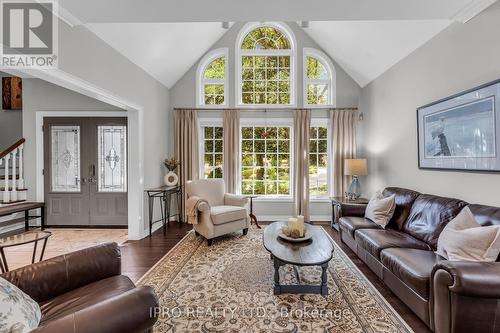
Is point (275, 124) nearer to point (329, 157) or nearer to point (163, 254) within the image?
point (329, 157)

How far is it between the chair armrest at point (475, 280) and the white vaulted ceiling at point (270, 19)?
7.56 feet

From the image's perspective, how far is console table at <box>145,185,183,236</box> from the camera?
4227 mm

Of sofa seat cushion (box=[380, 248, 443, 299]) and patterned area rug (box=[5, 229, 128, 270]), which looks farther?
patterned area rug (box=[5, 229, 128, 270])

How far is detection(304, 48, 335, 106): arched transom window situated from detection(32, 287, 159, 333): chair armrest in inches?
186

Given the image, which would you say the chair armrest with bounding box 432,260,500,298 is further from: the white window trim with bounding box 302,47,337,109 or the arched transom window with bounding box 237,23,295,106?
the arched transom window with bounding box 237,23,295,106

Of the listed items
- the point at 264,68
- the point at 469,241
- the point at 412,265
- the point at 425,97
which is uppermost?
the point at 264,68

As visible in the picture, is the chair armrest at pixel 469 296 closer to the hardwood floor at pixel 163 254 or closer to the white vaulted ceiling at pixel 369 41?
the hardwood floor at pixel 163 254

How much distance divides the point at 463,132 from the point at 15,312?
381cm

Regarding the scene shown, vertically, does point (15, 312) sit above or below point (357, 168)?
below

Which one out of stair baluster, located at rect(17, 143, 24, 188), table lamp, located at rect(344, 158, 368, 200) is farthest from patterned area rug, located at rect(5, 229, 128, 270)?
table lamp, located at rect(344, 158, 368, 200)

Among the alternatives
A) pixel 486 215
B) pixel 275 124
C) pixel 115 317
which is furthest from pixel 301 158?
pixel 115 317

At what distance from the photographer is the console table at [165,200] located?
13.9 feet

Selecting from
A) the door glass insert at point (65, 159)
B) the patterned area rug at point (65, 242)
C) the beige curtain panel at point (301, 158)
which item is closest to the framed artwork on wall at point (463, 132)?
the beige curtain panel at point (301, 158)

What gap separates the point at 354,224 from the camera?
3236mm
